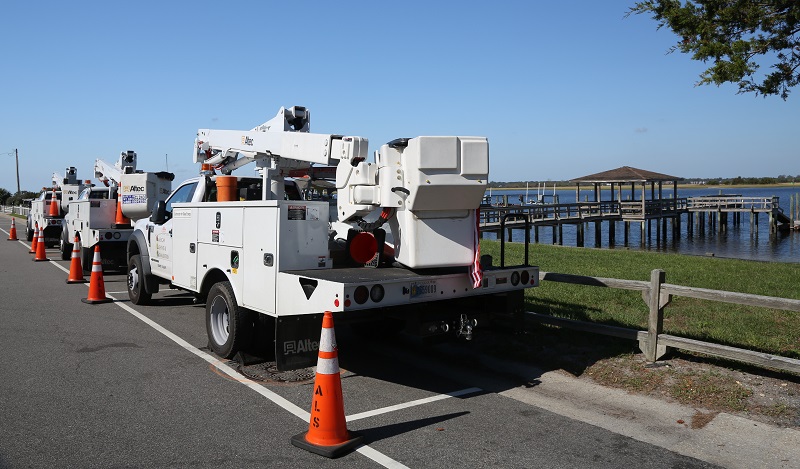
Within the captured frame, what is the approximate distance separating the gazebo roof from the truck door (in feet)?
132

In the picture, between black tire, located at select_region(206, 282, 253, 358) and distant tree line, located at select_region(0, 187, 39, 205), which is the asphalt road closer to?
black tire, located at select_region(206, 282, 253, 358)

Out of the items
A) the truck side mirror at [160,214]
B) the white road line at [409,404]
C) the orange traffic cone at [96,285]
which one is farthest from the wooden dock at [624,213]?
the white road line at [409,404]

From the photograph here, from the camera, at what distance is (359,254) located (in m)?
6.54

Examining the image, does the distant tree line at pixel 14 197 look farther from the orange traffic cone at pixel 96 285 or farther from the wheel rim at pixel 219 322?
the wheel rim at pixel 219 322

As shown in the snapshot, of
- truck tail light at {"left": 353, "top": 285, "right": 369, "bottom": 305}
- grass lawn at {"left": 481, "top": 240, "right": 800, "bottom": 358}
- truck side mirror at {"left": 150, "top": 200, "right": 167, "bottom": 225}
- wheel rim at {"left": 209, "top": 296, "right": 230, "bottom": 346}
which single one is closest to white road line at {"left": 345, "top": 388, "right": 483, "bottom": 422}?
truck tail light at {"left": 353, "top": 285, "right": 369, "bottom": 305}

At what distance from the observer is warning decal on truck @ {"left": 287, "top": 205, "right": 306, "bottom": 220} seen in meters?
6.26

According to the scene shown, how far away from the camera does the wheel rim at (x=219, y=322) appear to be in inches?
287

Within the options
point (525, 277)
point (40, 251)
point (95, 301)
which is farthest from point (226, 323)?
point (40, 251)

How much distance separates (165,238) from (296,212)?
144 inches

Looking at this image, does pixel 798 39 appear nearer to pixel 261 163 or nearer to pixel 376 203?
pixel 376 203

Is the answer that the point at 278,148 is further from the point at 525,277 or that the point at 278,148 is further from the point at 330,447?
the point at 330,447

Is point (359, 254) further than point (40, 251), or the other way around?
point (40, 251)

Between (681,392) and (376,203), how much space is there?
328cm

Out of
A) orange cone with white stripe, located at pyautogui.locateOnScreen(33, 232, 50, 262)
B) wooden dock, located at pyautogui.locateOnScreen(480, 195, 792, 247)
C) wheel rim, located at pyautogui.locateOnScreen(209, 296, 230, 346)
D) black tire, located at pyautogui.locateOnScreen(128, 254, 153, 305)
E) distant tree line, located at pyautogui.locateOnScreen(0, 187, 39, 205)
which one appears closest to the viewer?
wheel rim, located at pyautogui.locateOnScreen(209, 296, 230, 346)
